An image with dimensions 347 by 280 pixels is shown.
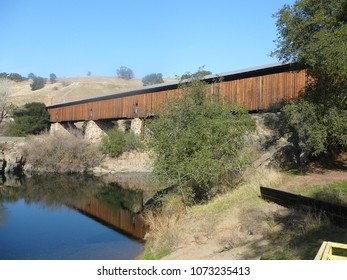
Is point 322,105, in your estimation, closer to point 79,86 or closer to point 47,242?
point 47,242

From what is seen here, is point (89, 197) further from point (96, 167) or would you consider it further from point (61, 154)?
point (61, 154)

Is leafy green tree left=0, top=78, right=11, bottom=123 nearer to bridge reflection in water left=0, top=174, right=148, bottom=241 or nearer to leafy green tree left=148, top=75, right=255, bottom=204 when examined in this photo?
bridge reflection in water left=0, top=174, right=148, bottom=241

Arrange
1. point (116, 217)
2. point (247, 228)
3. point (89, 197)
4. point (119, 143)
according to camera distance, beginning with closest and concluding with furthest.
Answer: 1. point (247, 228)
2. point (116, 217)
3. point (89, 197)
4. point (119, 143)

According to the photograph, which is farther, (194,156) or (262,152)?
(262,152)

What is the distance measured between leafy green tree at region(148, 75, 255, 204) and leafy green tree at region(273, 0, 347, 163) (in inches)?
98.7

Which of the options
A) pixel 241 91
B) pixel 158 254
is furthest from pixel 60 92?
pixel 158 254

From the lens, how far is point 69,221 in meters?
17.5

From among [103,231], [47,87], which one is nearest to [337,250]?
[103,231]

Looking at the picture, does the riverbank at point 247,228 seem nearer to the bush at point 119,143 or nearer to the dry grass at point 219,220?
the dry grass at point 219,220

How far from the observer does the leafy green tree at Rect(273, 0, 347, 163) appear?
12.1 m

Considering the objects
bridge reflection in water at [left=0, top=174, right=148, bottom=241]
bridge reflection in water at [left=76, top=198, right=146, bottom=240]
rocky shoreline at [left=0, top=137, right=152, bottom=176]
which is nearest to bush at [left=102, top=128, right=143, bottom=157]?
rocky shoreline at [left=0, top=137, right=152, bottom=176]

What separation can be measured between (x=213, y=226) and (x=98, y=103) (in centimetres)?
3500

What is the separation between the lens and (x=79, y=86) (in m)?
96.2

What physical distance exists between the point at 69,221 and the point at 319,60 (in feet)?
43.9
